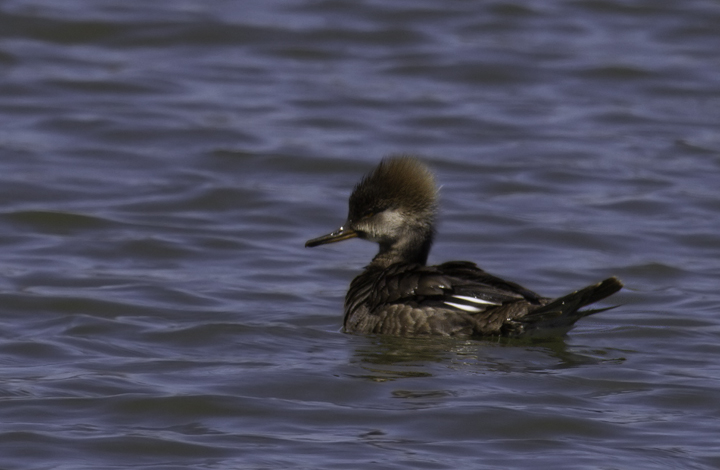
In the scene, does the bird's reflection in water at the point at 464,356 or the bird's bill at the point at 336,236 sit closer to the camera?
the bird's reflection in water at the point at 464,356

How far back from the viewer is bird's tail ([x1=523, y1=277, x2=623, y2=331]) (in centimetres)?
632

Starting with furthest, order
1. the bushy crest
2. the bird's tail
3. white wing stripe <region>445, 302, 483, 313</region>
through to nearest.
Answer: the bushy crest
white wing stripe <region>445, 302, 483, 313</region>
the bird's tail

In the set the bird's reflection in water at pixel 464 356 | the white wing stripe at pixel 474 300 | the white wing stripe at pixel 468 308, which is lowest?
the bird's reflection in water at pixel 464 356

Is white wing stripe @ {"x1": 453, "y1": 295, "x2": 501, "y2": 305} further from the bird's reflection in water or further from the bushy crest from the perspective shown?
the bushy crest

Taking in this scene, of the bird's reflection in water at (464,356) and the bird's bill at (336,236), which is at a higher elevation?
the bird's bill at (336,236)

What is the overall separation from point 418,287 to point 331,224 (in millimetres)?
2732

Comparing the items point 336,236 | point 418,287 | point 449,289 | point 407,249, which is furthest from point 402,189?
point 449,289

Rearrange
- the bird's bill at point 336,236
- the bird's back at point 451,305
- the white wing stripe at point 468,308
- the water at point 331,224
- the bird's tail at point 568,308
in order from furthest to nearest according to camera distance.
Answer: the bird's bill at point 336,236 → the white wing stripe at point 468,308 → the bird's back at point 451,305 → the bird's tail at point 568,308 → the water at point 331,224

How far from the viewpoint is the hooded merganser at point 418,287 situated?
22.0 ft

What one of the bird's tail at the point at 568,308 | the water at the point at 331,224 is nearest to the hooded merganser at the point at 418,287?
the bird's tail at the point at 568,308

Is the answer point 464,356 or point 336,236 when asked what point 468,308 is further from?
point 336,236

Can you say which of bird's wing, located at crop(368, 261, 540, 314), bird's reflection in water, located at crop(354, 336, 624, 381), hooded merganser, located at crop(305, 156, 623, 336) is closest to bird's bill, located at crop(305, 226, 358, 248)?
hooded merganser, located at crop(305, 156, 623, 336)

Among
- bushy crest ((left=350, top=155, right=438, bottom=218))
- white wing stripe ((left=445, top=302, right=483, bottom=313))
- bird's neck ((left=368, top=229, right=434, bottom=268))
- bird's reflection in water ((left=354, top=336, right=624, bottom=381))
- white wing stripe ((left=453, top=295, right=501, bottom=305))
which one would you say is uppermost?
bushy crest ((left=350, top=155, right=438, bottom=218))

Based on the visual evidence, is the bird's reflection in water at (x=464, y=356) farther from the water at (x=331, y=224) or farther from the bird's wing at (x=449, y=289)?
the bird's wing at (x=449, y=289)
